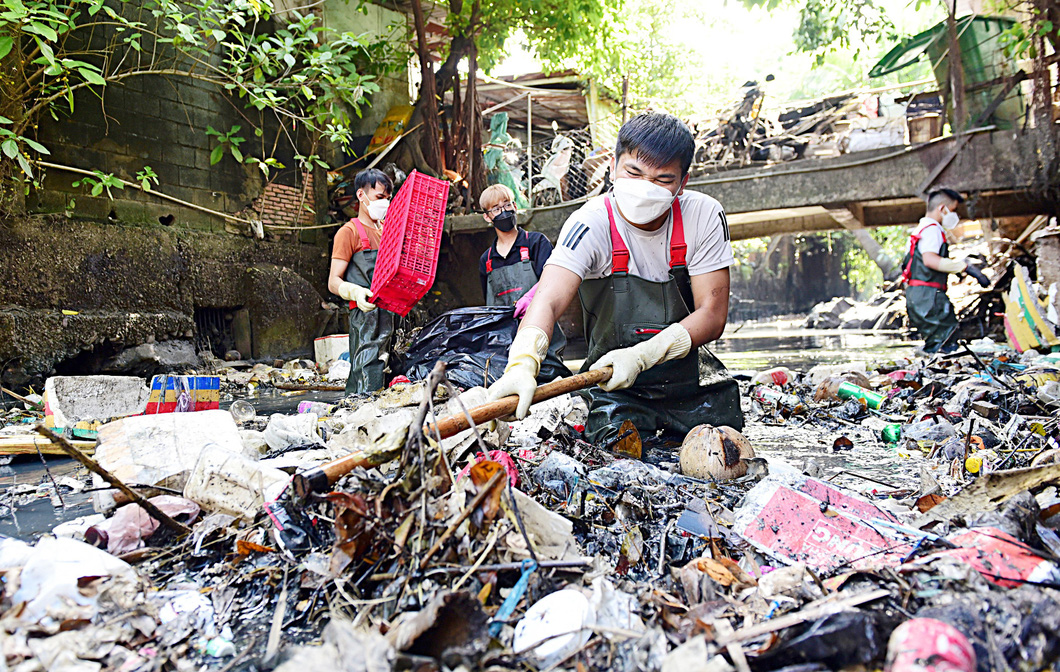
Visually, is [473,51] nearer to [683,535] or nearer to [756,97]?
[756,97]

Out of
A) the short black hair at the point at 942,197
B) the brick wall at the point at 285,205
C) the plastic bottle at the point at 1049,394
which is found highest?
the brick wall at the point at 285,205

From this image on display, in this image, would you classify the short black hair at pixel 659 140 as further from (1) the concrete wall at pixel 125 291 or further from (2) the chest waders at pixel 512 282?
(1) the concrete wall at pixel 125 291

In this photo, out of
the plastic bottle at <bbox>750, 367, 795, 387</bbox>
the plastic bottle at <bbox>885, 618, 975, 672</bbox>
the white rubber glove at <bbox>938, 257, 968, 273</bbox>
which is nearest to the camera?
the plastic bottle at <bbox>885, 618, 975, 672</bbox>

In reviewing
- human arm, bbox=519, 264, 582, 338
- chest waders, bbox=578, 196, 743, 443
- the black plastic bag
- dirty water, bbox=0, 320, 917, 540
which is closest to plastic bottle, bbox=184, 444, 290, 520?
dirty water, bbox=0, 320, 917, 540

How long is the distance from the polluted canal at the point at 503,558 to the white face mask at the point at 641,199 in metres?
0.96

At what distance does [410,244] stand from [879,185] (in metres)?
6.43

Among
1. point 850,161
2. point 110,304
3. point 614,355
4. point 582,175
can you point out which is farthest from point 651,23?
point 614,355

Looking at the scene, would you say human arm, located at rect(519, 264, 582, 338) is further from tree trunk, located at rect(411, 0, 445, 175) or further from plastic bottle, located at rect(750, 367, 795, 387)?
tree trunk, located at rect(411, 0, 445, 175)

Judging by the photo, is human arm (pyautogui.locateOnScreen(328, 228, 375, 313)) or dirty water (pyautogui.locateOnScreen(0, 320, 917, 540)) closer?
dirty water (pyautogui.locateOnScreen(0, 320, 917, 540))

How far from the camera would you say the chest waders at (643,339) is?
296 cm

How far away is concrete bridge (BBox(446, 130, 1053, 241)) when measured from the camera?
7348mm

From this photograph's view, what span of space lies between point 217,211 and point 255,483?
688cm

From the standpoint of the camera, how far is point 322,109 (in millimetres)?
7227

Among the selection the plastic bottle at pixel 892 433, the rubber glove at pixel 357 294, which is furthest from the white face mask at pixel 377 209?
the plastic bottle at pixel 892 433
